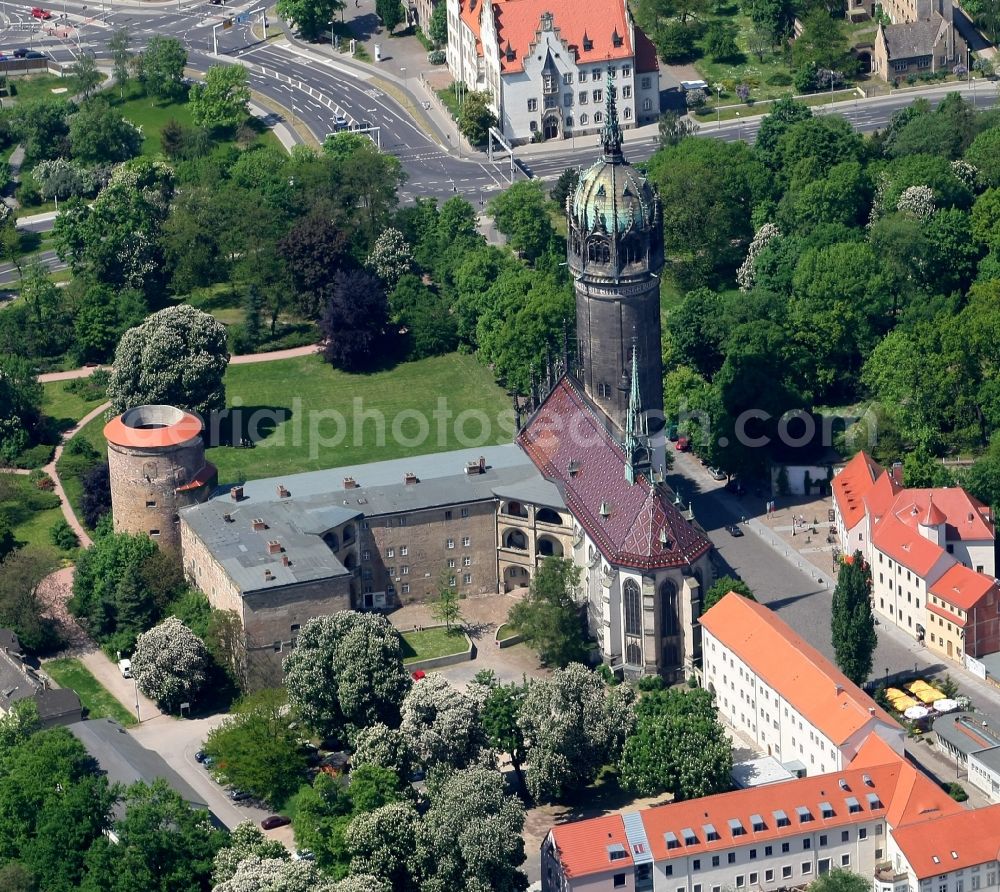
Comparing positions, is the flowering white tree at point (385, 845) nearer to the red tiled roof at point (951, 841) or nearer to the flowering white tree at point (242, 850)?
the flowering white tree at point (242, 850)

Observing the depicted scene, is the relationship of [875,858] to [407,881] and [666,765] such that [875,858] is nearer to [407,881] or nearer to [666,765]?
[666,765]

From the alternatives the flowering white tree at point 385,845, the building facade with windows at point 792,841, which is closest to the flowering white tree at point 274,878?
the flowering white tree at point 385,845

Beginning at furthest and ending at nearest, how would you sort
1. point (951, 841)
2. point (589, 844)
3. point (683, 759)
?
point (683, 759) → point (589, 844) → point (951, 841)

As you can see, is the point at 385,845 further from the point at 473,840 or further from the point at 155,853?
the point at 155,853

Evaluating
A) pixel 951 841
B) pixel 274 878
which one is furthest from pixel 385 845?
pixel 951 841

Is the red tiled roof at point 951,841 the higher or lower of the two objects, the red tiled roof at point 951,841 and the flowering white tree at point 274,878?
the lower

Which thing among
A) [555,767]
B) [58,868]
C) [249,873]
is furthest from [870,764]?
[58,868]

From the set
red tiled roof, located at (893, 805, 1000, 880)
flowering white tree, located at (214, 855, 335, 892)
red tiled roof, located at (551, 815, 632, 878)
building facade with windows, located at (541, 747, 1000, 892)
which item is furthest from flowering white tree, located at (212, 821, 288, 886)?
red tiled roof, located at (893, 805, 1000, 880)
